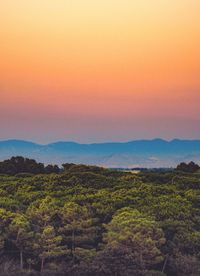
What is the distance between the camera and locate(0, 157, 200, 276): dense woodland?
27.0 meters

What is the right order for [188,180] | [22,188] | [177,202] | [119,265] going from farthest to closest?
[188,180] → [22,188] → [177,202] → [119,265]

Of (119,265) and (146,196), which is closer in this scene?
(119,265)

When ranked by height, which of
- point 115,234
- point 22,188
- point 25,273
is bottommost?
point 25,273

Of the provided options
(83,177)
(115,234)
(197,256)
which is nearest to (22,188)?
(83,177)

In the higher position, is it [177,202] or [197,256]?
[177,202]

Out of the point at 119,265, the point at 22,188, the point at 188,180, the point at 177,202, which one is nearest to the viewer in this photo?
the point at 119,265

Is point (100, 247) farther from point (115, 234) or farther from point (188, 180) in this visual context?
point (188, 180)

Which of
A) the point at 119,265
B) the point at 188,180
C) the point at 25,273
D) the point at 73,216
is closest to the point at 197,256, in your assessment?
the point at 119,265

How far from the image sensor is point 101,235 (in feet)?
95.0

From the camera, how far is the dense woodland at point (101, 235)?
26953 mm

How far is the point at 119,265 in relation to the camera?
89.1 feet

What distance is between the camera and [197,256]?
27391mm

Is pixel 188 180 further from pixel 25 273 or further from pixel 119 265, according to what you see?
pixel 25 273

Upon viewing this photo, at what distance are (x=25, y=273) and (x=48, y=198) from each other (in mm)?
4910
